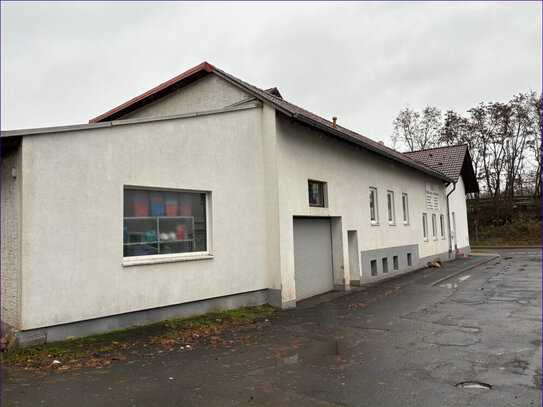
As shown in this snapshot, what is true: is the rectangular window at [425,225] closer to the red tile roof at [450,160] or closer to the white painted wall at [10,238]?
the red tile roof at [450,160]

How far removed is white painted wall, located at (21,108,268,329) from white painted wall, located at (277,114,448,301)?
0.74 m

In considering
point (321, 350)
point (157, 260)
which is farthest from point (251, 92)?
point (321, 350)

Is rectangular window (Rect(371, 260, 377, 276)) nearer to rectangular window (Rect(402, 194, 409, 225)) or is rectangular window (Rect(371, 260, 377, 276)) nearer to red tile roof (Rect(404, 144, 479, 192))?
rectangular window (Rect(402, 194, 409, 225))

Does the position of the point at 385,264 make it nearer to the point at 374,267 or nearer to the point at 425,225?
the point at 374,267

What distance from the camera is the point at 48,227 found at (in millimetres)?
6277

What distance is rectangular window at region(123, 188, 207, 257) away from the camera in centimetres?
755

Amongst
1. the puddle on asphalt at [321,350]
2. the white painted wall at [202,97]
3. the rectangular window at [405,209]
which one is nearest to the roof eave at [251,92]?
the white painted wall at [202,97]

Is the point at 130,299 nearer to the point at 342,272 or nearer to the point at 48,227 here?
the point at 48,227

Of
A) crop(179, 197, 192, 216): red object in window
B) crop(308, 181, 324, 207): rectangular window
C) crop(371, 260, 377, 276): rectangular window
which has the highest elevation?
crop(308, 181, 324, 207): rectangular window

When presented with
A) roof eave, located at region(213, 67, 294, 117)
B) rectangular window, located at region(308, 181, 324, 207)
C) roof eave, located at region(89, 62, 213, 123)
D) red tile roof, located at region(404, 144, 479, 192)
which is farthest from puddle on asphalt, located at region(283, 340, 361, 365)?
red tile roof, located at region(404, 144, 479, 192)

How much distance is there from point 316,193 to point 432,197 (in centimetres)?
1263

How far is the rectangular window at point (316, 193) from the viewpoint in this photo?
11.5 metres

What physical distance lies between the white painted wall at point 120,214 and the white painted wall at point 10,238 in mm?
202

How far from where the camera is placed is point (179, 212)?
844 centimetres
